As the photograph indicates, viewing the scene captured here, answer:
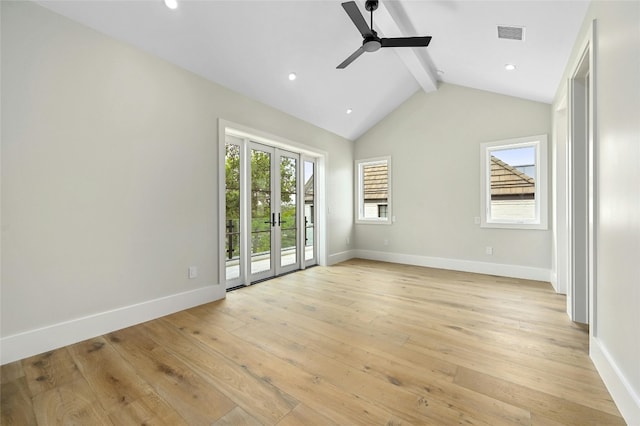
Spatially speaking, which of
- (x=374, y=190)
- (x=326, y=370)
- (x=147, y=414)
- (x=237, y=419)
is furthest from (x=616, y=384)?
(x=374, y=190)

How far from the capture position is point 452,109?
501 cm

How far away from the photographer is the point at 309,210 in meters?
5.39

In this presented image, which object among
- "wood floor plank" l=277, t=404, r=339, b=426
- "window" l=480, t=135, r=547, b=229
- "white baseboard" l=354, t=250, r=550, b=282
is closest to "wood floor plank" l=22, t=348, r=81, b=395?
"wood floor plank" l=277, t=404, r=339, b=426

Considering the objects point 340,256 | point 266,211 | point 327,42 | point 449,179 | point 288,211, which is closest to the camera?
point 327,42

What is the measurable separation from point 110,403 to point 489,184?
5.46 metres

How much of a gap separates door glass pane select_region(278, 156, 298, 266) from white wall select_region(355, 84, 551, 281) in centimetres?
192

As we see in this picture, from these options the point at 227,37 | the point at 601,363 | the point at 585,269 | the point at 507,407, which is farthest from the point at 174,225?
the point at 585,269

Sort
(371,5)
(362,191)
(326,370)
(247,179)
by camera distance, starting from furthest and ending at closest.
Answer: (362,191)
(247,179)
(371,5)
(326,370)

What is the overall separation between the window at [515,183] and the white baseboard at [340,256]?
2.68 m

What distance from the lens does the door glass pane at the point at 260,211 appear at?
14.0 feet

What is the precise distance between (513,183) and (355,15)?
3838 mm

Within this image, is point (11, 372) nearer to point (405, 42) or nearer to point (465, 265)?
point (405, 42)

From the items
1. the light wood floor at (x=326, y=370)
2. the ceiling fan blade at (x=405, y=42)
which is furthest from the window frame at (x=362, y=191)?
the ceiling fan blade at (x=405, y=42)

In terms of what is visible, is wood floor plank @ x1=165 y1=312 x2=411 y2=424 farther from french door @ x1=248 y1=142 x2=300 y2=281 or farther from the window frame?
the window frame
